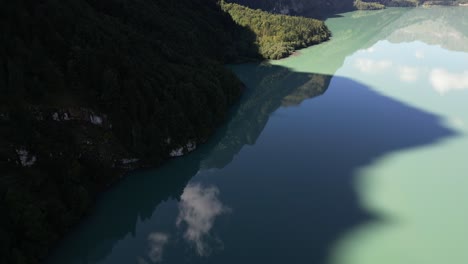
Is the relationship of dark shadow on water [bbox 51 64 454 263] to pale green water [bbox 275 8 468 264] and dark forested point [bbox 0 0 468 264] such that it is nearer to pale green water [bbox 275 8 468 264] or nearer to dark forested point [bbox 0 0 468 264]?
dark forested point [bbox 0 0 468 264]

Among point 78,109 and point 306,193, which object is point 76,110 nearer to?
point 78,109

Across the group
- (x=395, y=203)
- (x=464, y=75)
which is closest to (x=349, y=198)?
(x=395, y=203)

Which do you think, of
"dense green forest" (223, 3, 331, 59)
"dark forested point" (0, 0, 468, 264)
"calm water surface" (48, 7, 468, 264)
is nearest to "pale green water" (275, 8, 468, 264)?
"calm water surface" (48, 7, 468, 264)

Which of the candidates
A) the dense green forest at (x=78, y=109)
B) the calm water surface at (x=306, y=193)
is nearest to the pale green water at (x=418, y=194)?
the calm water surface at (x=306, y=193)

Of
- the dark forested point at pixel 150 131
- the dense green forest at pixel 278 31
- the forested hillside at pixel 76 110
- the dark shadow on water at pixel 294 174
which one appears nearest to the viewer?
the forested hillside at pixel 76 110

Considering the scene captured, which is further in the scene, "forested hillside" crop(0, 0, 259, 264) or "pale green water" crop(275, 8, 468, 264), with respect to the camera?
"pale green water" crop(275, 8, 468, 264)

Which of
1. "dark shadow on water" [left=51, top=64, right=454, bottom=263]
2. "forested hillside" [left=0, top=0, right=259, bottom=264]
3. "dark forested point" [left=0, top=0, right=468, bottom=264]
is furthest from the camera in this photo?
"dark shadow on water" [left=51, top=64, right=454, bottom=263]

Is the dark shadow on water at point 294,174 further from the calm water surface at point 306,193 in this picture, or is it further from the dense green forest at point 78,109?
the dense green forest at point 78,109

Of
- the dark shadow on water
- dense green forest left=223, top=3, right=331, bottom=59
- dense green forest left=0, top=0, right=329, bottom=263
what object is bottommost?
dense green forest left=223, top=3, right=331, bottom=59
